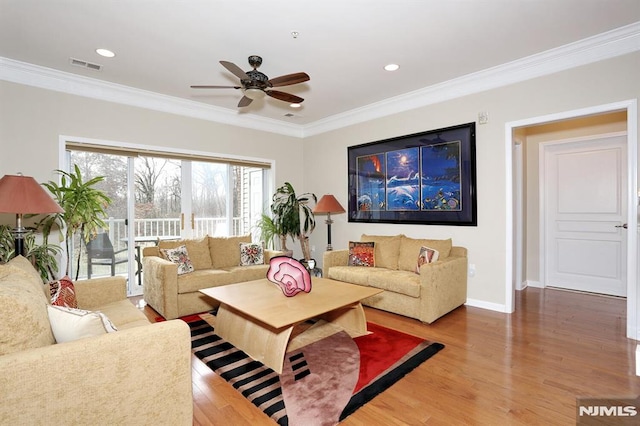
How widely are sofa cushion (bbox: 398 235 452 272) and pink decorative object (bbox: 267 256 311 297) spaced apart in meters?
1.59

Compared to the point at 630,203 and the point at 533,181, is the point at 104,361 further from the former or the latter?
the point at 533,181

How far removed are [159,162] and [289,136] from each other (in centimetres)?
230

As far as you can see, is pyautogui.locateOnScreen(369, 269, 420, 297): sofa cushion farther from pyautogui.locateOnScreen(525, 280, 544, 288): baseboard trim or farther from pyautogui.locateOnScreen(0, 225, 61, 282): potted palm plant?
pyautogui.locateOnScreen(0, 225, 61, 282): potted palm plant

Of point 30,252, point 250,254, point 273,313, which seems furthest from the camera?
point 250,254

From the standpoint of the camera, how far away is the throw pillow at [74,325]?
1471mm

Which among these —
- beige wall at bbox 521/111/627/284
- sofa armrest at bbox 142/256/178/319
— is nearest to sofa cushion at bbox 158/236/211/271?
sofa armrest at bbox 142/256/178/319

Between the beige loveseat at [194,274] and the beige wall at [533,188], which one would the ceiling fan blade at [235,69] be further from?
the beige wall at [533,188]

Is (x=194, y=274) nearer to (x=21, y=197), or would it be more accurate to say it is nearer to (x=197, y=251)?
(x=197, y=251)

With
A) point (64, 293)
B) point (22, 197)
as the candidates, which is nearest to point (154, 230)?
point (22, 197)

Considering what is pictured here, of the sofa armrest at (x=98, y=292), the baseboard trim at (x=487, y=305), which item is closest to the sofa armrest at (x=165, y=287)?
the sofa armrest at (x=98, y=292)

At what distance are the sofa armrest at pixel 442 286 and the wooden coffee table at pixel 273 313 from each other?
718mm

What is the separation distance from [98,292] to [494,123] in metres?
4.45

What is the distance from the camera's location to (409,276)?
12.0 ft

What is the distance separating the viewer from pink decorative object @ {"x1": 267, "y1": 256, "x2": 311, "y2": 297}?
2.90 metres
